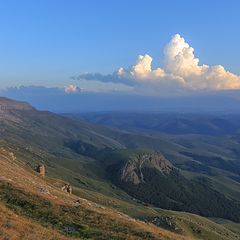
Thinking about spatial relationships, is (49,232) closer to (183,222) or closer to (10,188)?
(10,188)

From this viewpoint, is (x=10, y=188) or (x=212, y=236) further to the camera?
(x=212, y=236)

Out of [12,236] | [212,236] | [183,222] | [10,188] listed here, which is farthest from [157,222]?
[12,236]

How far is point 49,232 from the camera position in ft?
132

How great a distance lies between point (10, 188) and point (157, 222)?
72.0 m

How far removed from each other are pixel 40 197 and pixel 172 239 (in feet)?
54.9

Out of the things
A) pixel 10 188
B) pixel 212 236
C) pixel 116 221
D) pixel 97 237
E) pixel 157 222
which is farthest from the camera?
pixel 212 236

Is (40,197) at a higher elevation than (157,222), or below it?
higher

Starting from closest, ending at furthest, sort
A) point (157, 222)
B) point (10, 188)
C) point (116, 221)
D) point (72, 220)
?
point (72, 220) → point (116, 221) → point (10, 188) → point (157, 222)

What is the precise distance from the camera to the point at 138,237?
45.6 metres

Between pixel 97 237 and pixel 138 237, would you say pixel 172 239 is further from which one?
pixel 97 237

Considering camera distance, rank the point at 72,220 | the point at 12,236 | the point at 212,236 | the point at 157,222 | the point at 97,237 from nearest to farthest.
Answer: the point at 12,236
the point at 97,237
the point at 72,220
the point at 157,222
the point at 212,236

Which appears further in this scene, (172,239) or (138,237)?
(172,239)

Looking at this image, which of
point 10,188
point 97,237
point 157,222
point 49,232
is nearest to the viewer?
point 49,232

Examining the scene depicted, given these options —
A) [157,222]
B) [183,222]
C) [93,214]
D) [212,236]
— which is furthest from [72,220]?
[212,236]
